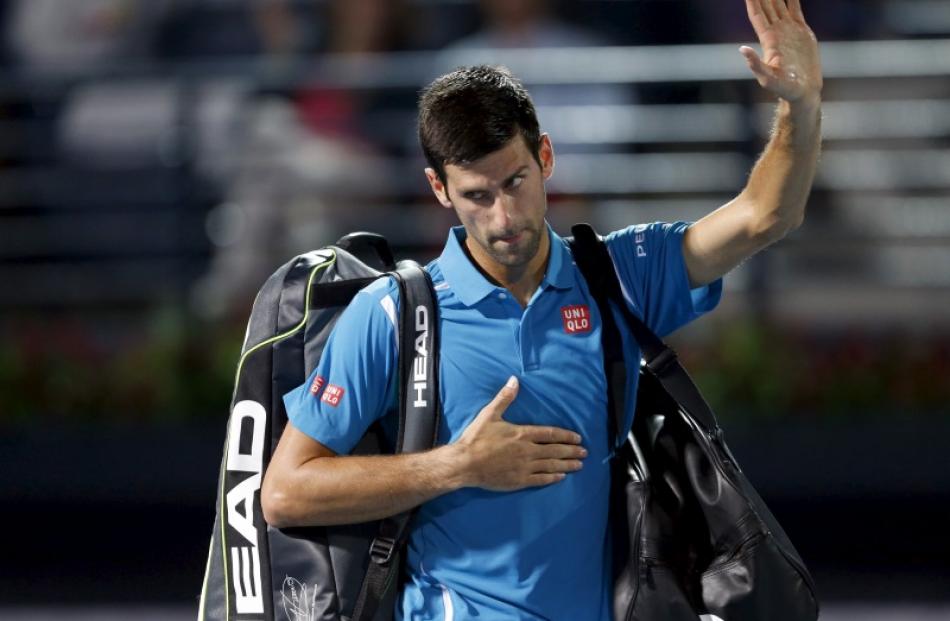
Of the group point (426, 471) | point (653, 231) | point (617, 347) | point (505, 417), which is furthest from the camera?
point (653, 231)

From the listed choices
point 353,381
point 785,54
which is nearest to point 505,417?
point 353,381

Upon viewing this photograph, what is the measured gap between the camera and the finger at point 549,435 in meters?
3.52

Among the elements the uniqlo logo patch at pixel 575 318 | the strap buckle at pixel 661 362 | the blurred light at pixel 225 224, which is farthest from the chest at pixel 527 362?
the blurred light at pixel 225 224

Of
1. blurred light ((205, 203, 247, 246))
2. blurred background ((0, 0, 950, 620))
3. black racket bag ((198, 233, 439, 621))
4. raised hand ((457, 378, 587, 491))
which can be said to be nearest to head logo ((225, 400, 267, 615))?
black racket bag ((198, 233, 439, 621))

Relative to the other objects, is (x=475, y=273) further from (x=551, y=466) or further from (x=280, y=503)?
(x=280, y=503)

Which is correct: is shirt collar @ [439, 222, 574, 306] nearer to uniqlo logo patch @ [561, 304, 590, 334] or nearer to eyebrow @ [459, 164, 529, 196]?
uniqlo logo patch @ [561, 304, 590, 334]

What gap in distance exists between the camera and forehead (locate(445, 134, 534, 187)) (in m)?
3.62

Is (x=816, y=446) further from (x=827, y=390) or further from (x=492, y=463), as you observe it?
(x=492, y=463)

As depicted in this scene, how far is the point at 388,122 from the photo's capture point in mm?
8523

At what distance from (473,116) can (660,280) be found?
547mm

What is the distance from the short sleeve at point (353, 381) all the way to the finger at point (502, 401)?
0.78 feet

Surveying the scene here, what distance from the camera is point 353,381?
3580mm

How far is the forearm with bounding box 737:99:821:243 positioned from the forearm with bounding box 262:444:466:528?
81 centimetres

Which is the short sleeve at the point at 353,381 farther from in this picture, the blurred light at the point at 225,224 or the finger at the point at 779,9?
the blurred light at the point at 225,224
